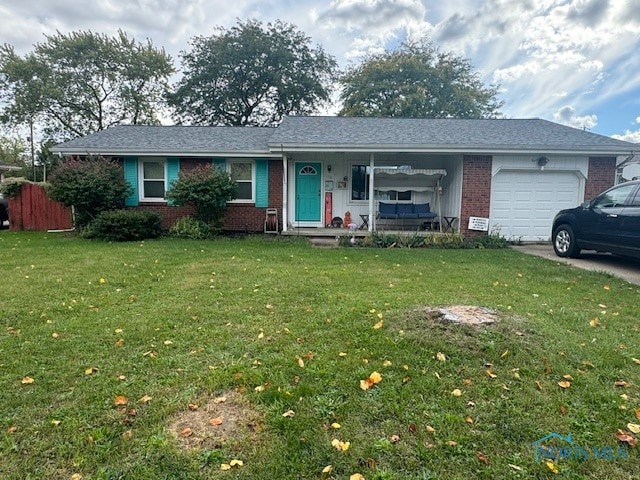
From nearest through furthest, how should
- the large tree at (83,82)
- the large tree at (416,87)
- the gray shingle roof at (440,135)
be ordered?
1. the gray shingle roof at (440,135)
2. the large tree at (83,82)
3. the large tree at (416,87)

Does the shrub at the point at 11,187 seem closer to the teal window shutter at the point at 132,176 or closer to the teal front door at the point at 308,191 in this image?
the teal window shutter at the point at 132,176

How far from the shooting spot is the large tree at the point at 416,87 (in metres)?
25.5

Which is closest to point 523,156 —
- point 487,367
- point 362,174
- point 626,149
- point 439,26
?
point 626,149

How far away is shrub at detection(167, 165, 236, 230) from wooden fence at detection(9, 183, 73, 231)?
4742 mm

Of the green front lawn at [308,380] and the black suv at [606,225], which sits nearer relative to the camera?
the green front lawn at [308,380]

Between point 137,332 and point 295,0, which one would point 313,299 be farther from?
point 295,0

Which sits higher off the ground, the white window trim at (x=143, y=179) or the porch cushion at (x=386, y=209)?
the white window trim at (x=143, y=179)

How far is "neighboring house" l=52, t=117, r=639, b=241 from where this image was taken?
433 inches

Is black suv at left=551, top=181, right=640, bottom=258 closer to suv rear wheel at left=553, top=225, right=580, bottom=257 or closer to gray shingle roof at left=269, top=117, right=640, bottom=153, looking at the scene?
suv rear wheel at left=553, top=225, right=580, bottom=257

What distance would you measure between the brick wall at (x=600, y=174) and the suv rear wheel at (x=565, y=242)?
10.8 feet

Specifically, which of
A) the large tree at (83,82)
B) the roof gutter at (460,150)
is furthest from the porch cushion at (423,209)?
the large tree at (83,82)

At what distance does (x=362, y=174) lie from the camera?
1274 centimetres

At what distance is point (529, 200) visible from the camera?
11.3m

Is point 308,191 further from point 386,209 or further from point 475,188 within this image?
point 475,188
